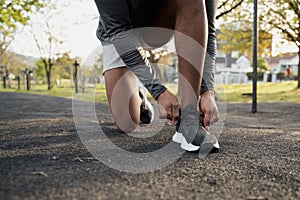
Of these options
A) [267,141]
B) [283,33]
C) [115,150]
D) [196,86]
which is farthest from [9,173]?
[283,33]

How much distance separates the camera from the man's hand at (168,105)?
1058mm

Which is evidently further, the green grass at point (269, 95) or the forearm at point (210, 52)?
the green grass at point (269, 95)

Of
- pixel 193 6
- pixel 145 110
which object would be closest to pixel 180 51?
pixel 193 6

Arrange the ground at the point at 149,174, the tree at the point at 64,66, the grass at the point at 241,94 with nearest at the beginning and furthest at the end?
the ground at the point at 149,174
the grass at the point at 241,94
the tree at the point at 64,66

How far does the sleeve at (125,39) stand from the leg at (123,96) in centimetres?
69

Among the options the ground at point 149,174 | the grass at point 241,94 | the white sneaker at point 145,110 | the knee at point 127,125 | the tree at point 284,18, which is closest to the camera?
the ground at point 149,174

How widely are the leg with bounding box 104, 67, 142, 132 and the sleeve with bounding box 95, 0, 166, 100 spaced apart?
0.69 meters

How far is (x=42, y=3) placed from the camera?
6.97 m

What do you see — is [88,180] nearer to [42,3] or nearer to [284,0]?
[42,3]

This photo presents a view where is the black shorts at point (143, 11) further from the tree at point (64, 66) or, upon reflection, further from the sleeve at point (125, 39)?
the tree at point (64, 66)

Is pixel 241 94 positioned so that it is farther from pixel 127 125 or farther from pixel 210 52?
pixel 210 52

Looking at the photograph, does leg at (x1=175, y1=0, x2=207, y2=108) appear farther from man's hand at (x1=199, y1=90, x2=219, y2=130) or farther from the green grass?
the green grass

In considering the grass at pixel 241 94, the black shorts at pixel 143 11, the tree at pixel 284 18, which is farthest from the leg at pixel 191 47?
the tree at pixel 284 18

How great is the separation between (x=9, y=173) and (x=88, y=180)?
0.77 feet
